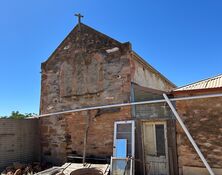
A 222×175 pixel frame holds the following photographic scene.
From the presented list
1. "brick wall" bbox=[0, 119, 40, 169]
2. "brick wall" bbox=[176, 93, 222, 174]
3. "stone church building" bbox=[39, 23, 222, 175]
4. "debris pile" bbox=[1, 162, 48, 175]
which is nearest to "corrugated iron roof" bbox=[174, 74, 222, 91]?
"stone church building" bbox=[39, 23, 222, 175]

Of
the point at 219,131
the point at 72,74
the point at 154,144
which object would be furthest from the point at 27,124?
the point at 219,131

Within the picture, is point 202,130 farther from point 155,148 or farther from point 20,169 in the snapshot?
point 20,169

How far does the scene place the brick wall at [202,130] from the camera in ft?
23.6

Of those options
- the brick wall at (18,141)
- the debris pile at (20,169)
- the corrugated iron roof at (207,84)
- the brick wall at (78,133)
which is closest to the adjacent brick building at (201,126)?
the corrugated iron roof at (207,84)

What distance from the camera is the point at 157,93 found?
8500 mm

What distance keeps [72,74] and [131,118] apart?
370 centimetres

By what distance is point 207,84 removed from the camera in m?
7.54

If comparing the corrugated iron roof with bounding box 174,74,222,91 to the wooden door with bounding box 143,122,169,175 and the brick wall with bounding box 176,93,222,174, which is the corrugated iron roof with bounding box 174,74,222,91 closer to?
the brick wall with bounding box 176,93,222,174

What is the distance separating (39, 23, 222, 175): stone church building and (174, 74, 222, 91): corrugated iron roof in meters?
0.31

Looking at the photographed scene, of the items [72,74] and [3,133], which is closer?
[3,133]

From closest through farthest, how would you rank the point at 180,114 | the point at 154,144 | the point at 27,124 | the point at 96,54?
the point at 180,114
the point at 154,144
the point at 96,54
the point at 27,124

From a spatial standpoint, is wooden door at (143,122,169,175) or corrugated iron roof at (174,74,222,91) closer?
corrugated iron roof at (174,74,222,91)

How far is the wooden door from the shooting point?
26.8ft

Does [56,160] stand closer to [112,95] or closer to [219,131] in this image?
[112,95]
